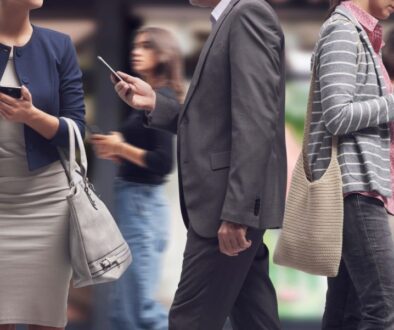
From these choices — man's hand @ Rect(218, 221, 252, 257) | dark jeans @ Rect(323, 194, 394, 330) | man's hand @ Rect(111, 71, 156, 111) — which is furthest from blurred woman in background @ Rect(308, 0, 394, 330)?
man's hand @ Rect(111, 71, 156, 111)

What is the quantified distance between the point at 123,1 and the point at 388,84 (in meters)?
3.95

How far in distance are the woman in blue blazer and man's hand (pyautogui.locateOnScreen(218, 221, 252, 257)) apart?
71 cm

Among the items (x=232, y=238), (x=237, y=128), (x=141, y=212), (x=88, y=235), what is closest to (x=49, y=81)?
(x=88, y=235)

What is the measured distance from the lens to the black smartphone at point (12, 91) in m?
3.74

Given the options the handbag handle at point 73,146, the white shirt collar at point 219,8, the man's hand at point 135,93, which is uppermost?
the white shirt collar at point 219,8

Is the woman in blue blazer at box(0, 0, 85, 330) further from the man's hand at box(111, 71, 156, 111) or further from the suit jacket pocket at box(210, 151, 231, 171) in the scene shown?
the suit jacket pocket at box(210, 151, 231, 171)

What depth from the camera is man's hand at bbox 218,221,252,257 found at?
136 inches

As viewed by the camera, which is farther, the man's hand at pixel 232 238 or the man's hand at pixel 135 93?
the man's hand at pixel 135 93

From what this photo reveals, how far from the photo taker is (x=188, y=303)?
11.8 feet

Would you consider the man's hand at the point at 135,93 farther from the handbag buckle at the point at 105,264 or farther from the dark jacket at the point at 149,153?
the dark jacket at the point at 149,153

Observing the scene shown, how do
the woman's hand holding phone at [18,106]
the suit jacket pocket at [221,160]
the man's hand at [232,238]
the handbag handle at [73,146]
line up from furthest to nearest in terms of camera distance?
the handbag handle at [73,146] < the woman's hand holding phone at [18,106] < the suit jacket pocket at [221,160] < the man's hand at [232,238]

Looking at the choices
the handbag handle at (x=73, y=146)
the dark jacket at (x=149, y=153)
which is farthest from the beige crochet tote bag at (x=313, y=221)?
the dark jacket at (x=149, y=153)

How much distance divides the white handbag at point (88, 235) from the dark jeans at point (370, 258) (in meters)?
0.84

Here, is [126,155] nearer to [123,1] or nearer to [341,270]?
[341,270]
